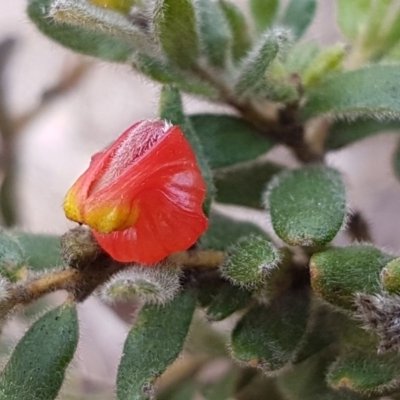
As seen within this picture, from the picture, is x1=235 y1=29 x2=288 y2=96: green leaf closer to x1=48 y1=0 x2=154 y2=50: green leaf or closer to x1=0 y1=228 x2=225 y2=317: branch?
x1=48 y1=0 x2=154 y2=50: green leaf

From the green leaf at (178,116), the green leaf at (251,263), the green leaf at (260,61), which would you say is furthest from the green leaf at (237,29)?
the green leaf at (251,263)

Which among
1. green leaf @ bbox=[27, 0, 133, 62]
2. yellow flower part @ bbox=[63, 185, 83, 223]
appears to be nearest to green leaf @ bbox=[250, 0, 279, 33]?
green leaf @ bbox=[27, 0, 133, 62]

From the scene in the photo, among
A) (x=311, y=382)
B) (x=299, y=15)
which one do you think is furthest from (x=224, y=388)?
(x=299, y=15)

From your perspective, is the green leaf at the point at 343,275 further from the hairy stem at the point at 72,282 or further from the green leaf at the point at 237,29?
the green leaf at the point at 237,29

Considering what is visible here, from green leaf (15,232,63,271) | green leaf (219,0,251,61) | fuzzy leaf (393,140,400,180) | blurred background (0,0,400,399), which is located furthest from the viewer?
blurred background (0,0,400,399)

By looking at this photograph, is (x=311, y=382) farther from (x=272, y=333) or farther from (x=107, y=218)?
(x=107, y=218)

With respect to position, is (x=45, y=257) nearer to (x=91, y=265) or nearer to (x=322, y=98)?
(x=91, y=265)

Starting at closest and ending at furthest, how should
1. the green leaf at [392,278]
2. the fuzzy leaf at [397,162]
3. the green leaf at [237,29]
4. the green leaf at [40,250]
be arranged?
1. the green leaf at [392,278]
2. the green leaf at [40,250]
3. the green leaf at [237,29]
4. the fuzzy leaf at [397,162]

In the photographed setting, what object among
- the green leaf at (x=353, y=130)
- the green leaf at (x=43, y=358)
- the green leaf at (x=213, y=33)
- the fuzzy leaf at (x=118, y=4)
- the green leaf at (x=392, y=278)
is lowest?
the green leaf at (x=353, y=130)

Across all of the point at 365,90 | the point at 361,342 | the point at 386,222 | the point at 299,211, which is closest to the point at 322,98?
the point at 365,90
